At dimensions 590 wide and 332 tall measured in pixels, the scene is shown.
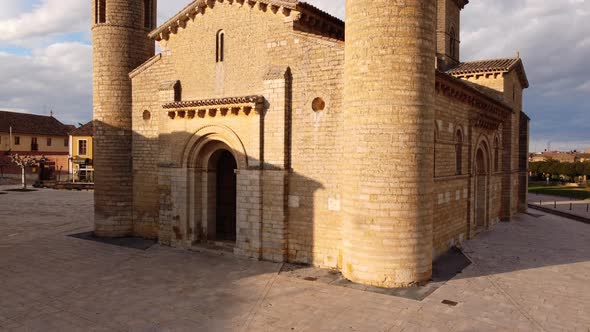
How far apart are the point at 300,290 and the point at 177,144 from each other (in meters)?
7.16

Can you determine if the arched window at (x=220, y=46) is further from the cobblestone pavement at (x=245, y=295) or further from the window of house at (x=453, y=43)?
the window of house at (x=453, y=43)

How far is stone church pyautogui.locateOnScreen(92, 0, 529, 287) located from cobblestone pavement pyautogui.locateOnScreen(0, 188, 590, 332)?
125 cm

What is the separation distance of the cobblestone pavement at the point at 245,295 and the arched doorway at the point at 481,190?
3212mm

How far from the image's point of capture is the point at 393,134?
9.75m

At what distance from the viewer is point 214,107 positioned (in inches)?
508

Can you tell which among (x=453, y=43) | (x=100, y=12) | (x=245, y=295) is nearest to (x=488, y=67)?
(x=453, y=43)

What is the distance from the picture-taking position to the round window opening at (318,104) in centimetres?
1147

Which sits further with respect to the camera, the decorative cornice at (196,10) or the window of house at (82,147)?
the window of house at (82,147)

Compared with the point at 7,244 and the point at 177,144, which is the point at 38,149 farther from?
the point at 177,144

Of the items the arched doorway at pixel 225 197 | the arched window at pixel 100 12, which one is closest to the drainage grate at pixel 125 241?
the arched doorway at pixel 225 197

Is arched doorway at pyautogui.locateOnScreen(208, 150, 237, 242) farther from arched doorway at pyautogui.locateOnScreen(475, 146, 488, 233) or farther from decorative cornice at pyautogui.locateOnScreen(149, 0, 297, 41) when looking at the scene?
arched doorway at pyautogui.locateOnScreen(475, 146, 488, 233)

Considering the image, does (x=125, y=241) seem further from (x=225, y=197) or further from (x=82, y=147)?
(x=82, y=147)

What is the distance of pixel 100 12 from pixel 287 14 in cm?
852

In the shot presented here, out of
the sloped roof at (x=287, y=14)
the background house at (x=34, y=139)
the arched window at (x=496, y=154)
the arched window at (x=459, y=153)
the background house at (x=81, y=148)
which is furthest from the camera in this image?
the background house at (x=34, y=139)
